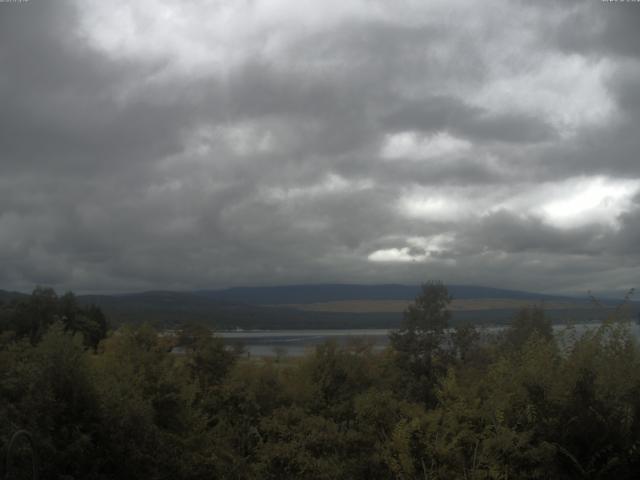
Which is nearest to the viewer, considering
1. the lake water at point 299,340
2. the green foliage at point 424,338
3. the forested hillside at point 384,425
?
the forested hillside at point 384,425

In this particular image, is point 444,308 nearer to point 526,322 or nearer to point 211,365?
point 526,322

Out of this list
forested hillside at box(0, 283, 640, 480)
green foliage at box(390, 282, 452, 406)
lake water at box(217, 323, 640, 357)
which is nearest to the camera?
forested hillside at box(0, 283, 640, 480)

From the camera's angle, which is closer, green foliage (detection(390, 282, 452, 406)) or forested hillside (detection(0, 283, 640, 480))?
forested hillside (detection(0, 283, 640, 480))

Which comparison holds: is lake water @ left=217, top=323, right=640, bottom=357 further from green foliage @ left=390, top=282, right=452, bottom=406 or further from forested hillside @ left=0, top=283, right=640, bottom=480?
green foliage @ left=390, top=282, right=452, bottom=406

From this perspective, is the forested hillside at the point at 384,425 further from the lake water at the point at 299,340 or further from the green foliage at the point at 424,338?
the green foliage at the point at 424,338

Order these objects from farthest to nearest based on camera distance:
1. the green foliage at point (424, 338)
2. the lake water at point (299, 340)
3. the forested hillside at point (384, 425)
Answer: the green foliage at point (424, 338) → the lake water at point (299, 340) → the forested hillside at point (384, 425)

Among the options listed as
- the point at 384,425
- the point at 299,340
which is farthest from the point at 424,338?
the point at 299,340

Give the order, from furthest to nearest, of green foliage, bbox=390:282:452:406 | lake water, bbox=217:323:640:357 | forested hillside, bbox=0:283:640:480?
1. green foliage, bbox=390:282:452:406
2. lake water, bbox=217:323:640:357
3. forested hillside, bbox=0:283:640:480

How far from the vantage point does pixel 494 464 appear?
1302 cm

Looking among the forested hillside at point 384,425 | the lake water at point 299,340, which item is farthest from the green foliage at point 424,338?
the forested hillside at point 384,425

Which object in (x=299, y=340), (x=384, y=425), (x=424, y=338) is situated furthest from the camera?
(x=299, y=340)

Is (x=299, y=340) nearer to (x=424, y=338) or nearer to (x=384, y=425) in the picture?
(x=424, y=338)

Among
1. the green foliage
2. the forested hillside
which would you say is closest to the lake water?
the forested hillside

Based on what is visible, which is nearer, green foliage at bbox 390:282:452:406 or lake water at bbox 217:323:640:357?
lake water at bbox 217:323:640:357
